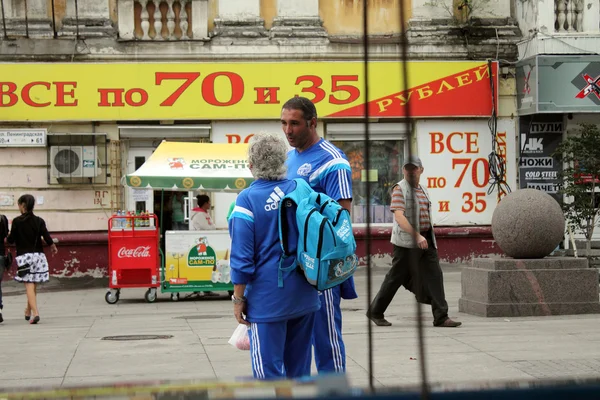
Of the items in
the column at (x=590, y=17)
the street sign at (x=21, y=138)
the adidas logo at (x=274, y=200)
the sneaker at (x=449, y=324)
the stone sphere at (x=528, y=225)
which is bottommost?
the sneaker at (x=449, y=324)

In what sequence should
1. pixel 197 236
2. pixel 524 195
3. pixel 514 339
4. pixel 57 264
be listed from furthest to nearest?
pixel 57 264
pixel 197 236
pixel 524 195
pixel 514 339

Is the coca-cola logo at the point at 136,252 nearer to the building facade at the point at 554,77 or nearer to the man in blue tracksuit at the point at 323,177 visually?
the building facade at the point at 554,77

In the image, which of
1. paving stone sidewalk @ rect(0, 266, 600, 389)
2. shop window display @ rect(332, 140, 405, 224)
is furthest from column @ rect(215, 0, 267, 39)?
paving stone sidewalk @ rect(0, 266, 600, 389)

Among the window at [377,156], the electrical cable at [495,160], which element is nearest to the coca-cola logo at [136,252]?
the window at [377,156]

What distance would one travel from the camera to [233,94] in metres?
20.1

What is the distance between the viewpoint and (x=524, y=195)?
38.4 ft

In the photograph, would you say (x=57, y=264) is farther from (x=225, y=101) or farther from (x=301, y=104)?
(x=301, y=104)

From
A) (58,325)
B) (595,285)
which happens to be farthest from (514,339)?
(58,325)

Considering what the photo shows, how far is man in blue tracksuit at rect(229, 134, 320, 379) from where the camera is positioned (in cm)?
527

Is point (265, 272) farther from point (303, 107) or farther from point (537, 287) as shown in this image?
point (537, 287)

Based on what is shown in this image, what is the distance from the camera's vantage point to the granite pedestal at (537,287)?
1159cm

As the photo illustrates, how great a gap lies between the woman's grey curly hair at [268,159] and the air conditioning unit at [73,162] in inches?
577

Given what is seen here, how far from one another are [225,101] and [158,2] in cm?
238

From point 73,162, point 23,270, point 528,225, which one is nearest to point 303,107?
point 528,225
